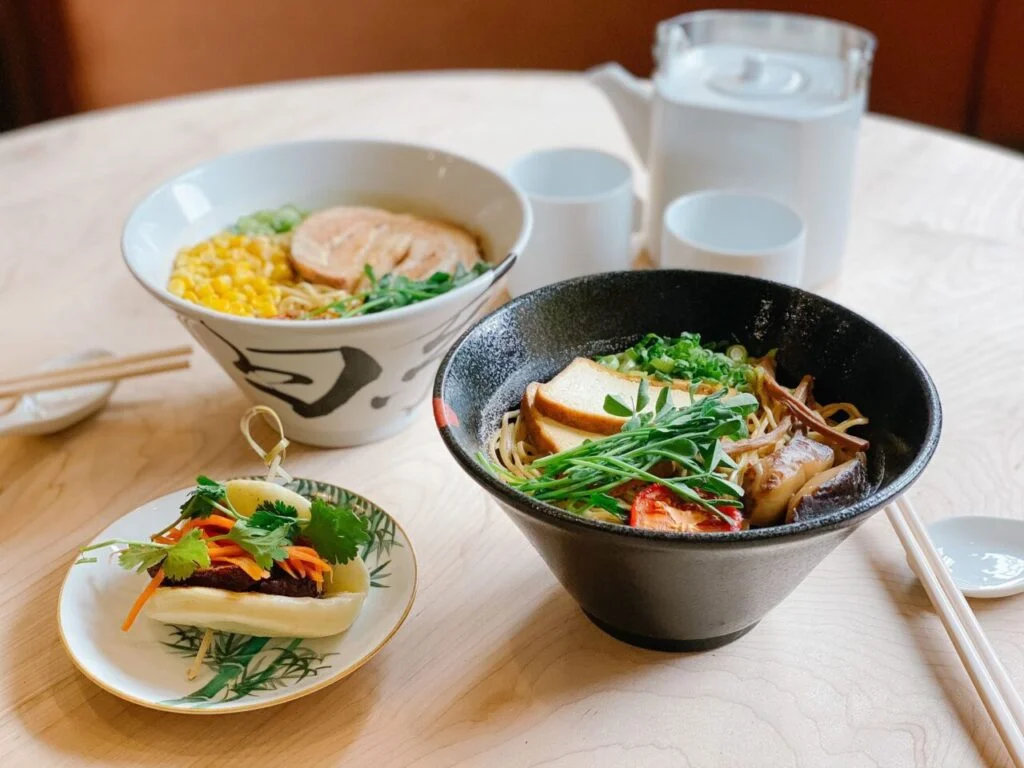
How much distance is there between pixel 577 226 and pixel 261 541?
774 mm

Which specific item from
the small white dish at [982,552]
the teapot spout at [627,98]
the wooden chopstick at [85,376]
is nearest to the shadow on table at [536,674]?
the small white dish at [982,552]

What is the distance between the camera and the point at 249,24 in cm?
302

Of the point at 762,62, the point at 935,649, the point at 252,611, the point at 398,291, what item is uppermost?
the point at 762,62

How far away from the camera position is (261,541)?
0.98 metres

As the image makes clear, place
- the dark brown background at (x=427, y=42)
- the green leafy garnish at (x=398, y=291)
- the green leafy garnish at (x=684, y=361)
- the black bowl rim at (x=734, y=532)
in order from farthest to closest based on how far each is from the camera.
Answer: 1. the dark brown background at (x=427, y=42)
2. the green leafy garnish at (x=398, y=291)
3. the green leafy garnish at (x=684, y=361)
4. the black bowl rim at (x=734, y=532)

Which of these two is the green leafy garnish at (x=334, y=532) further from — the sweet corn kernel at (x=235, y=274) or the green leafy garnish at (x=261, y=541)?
the sweet corn kernel at (x=235, y=274)

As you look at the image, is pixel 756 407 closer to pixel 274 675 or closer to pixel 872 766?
pixel 872 766

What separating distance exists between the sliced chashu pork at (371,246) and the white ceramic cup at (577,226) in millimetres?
118

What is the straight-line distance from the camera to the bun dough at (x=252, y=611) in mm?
962

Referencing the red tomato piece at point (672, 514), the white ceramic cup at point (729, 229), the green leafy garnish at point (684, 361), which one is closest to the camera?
the red tomato piece at point (672, 514)

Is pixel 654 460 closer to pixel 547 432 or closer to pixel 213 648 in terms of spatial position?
pixel 547 432

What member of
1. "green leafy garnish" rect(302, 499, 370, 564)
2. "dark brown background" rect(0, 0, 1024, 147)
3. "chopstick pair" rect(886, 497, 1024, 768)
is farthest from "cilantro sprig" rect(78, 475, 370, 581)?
"dark brown background" rect(0, 0, 1024, 147)

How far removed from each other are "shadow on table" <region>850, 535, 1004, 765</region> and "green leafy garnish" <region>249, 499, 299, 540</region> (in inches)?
24.9

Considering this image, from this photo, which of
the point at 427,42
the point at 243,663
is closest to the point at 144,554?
the point at 243,663
